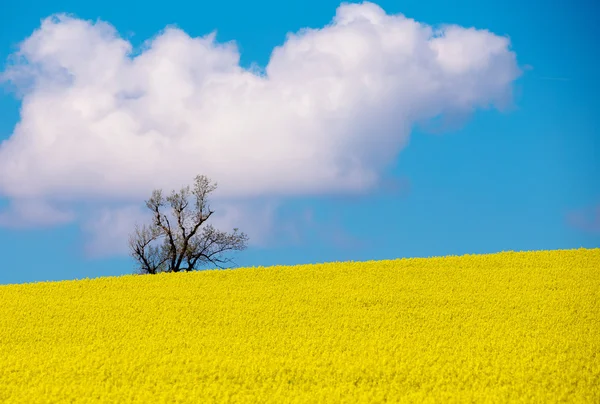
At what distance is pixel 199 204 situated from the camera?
44.8 m

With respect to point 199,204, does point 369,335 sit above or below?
below

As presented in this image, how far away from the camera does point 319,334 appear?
21891 mm

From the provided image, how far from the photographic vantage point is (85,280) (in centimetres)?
3156

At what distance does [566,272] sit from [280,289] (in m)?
13.2

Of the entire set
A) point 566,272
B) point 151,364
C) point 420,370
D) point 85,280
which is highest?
point 85,280

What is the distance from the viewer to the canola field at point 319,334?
1642 centimetres

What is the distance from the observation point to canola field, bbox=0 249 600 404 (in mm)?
16422

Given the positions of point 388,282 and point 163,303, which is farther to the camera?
point 388,282

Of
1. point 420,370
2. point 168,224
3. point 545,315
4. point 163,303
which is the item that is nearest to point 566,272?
point 545,315

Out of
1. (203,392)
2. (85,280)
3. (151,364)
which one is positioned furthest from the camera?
(85,280)

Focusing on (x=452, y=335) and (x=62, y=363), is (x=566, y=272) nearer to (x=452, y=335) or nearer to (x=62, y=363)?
(x=452, y=335)

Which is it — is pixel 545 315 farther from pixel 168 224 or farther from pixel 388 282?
pixel 168 224

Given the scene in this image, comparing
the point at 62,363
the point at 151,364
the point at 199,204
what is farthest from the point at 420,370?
the point at 199,204

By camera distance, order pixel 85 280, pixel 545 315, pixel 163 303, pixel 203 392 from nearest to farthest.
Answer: pixel 203 392, pixel 545 315, pixel 163 303, pixel 85 280
